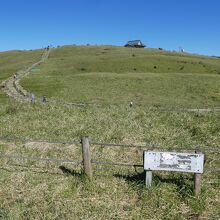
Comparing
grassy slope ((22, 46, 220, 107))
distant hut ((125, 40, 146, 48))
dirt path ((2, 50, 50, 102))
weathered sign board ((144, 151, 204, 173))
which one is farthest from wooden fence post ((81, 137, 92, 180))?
distant hut ((125, 40, 146, 48))

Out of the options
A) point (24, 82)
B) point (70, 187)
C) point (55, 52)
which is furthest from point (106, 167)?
point (55, 52)

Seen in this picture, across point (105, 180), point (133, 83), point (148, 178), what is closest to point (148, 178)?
point (148, 178)

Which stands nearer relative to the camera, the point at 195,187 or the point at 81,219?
the point at 81,219

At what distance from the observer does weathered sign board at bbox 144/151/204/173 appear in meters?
13.4

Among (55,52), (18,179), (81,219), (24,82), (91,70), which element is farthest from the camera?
(55,52)

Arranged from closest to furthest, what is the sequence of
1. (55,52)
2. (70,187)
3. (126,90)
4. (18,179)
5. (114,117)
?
(70,187) → (18,179) → (114,117) → (126,90) → (55,52)

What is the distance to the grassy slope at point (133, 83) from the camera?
52438mm

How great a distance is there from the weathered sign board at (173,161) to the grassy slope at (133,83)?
112 ft

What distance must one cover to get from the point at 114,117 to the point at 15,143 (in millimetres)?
8458

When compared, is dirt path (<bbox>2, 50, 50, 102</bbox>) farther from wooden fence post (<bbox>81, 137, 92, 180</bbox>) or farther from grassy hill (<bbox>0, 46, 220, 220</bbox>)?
wooden fence post (<bbox>81, 137, 92, 180</bbox>)

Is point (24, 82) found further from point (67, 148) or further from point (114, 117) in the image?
point (67, 148)

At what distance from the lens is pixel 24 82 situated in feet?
229

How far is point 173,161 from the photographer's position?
13.7 metres

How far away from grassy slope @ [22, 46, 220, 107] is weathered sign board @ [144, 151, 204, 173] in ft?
112
